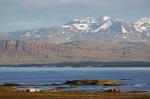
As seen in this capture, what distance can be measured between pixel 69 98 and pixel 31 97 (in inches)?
189

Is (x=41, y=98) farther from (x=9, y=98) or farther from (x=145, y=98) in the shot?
(x=145, y=98)

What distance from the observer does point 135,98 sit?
70.1m

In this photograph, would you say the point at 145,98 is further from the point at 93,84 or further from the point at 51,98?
the point at 93,84

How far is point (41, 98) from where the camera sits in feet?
233

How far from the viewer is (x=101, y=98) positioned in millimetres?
72312

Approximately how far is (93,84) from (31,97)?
5501cm

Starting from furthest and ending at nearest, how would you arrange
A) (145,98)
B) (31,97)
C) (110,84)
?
1. (110,84)
2. (31,97)
3. (145,98)

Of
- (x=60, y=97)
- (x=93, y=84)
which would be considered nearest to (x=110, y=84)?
(x=93, y=84)

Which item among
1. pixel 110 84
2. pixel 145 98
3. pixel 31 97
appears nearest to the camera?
pixel 145 98

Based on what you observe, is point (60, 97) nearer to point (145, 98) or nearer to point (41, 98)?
point (41, 98)

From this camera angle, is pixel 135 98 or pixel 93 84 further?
pixel 93 84

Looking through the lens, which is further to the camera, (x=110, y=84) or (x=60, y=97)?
(x=110, y=84)

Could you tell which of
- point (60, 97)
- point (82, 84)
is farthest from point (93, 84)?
point (60, 97)

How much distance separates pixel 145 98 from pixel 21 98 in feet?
48.0
